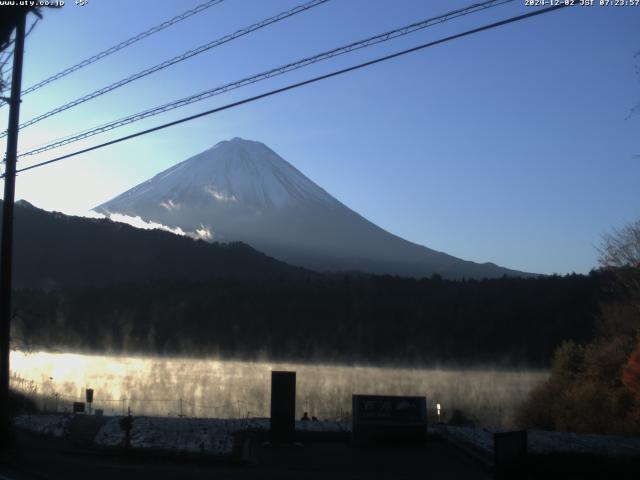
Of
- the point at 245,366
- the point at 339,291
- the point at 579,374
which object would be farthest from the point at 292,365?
the point at 579,374

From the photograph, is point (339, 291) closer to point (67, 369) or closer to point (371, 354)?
point (371, 354)

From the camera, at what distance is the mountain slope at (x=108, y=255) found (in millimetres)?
78562

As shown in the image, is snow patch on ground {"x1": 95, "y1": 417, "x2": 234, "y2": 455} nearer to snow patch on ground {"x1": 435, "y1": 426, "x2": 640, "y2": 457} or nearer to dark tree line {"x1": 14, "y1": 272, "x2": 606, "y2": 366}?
snow patch on ground {"x1": 435, "y1": 426, "x2": 640, "y2": 457}

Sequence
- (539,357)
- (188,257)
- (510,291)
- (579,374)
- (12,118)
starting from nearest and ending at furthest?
(12,118) < (579,374) < (539,357) < (510,291) < (188,257)

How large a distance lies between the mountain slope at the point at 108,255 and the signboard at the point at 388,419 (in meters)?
60.5

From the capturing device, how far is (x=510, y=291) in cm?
7050

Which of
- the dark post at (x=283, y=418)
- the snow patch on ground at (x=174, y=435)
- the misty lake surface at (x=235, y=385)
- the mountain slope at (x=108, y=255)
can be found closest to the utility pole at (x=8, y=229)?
the snow patch on ground at (x=174, y=435)

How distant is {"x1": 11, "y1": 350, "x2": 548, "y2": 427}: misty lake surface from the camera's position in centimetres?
4659

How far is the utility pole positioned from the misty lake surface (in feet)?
84.1

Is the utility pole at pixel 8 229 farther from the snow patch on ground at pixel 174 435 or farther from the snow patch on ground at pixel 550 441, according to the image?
the snow patch on ground at pixel 550 441

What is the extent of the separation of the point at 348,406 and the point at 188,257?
157 feet

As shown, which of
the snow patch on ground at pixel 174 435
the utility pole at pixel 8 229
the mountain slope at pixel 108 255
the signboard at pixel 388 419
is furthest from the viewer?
the mountain slope at pixel 108 255

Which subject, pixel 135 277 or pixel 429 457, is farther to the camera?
pixel 135 277

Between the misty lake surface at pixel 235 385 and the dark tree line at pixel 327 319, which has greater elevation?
the dark tree line at pixel 327 319
